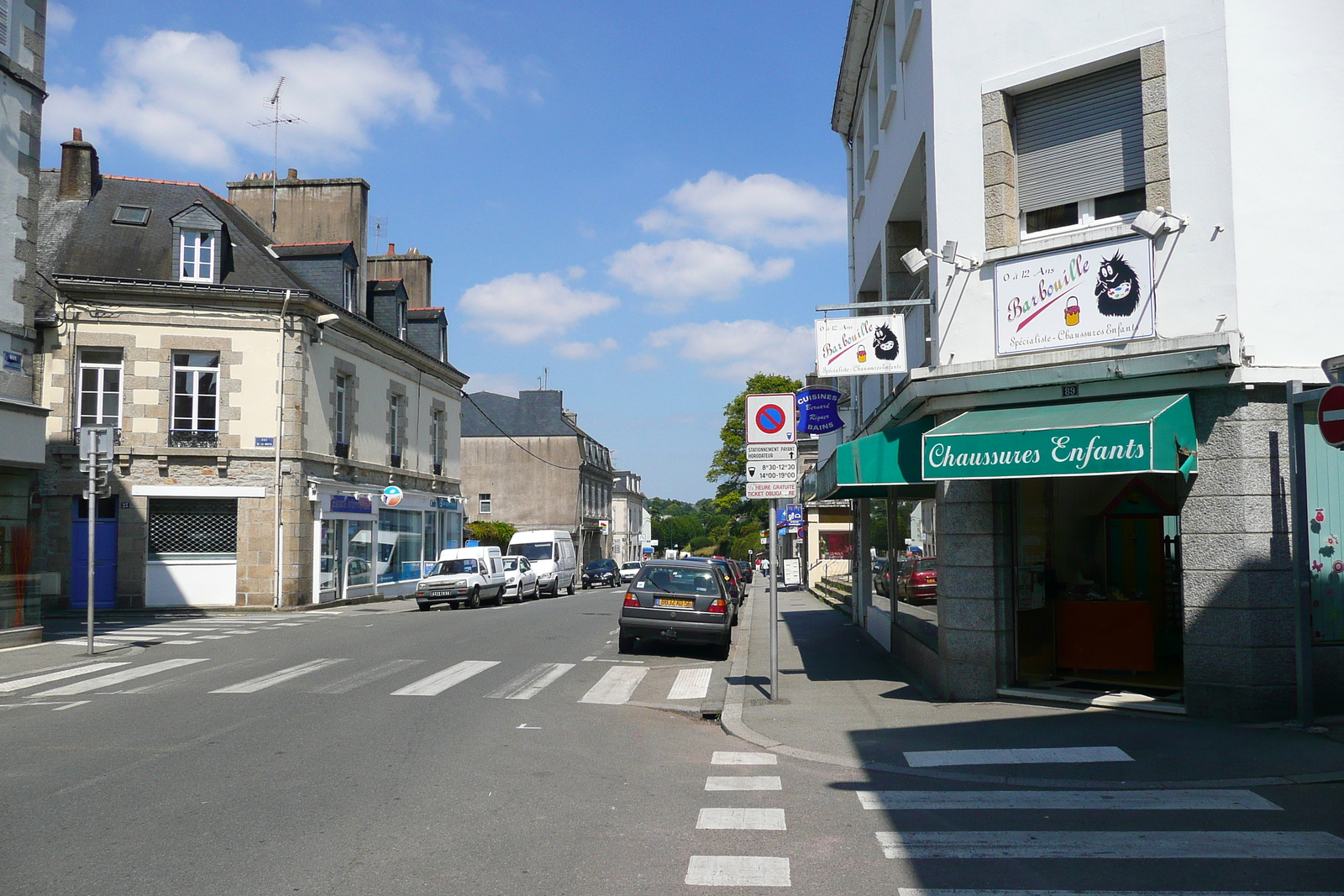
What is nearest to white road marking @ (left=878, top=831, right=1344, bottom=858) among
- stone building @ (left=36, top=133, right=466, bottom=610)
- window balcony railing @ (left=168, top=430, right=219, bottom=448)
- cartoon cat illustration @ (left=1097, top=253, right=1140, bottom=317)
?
cartoon cat illustration @ (left=1097, top=253, right=1140, bottom=317)

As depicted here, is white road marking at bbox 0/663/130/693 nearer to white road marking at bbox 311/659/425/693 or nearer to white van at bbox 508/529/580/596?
white road marking at bbox 311/659/425/693

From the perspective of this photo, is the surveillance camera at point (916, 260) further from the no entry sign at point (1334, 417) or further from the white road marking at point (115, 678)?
the white road marking at point (115, 678)

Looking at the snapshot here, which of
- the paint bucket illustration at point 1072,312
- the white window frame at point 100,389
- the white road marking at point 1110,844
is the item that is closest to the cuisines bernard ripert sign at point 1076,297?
the paint bucket illustration at point 1072,312

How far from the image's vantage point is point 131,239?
2741cm

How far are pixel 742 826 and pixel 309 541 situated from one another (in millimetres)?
23457

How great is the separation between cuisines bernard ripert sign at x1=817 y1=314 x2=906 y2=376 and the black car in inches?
1532

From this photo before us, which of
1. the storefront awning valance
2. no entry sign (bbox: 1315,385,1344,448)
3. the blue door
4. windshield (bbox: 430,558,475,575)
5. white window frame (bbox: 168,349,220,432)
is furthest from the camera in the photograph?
windshield (bbox: 430,558,475,575)

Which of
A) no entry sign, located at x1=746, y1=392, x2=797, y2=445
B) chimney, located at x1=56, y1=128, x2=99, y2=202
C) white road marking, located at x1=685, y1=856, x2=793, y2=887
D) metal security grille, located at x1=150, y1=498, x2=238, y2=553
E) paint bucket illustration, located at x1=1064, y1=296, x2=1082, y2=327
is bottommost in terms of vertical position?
white road marking, located at x1=685, y1=856, x2=793, y2=887

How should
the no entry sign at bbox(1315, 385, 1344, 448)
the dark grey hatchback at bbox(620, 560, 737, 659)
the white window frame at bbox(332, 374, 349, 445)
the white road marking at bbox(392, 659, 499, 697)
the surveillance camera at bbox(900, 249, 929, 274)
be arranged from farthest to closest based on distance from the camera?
1. the white window frame at bbox(332, 374, 349, 445)
2. the dark grey hatchback at bbox(620, 560, 737, 659)
3. the white road marking at bbox(392, 659, 499, 697)
4. the surveillance camera at bbox(900, 249, 929, 274)
5. the no entry sign at bbox(1315, 385, 1344, 448)

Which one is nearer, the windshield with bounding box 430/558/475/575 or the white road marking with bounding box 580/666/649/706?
the white road marking with bounding box 580/666/649/706

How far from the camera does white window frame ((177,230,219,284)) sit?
26.6 meters

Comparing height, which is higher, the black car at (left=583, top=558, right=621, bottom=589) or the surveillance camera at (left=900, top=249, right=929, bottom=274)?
the surveillance camera at (left=900, top=249, right=929, bottom=274)

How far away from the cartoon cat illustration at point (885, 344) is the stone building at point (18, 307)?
1305 cm

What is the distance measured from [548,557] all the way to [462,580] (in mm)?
10669
